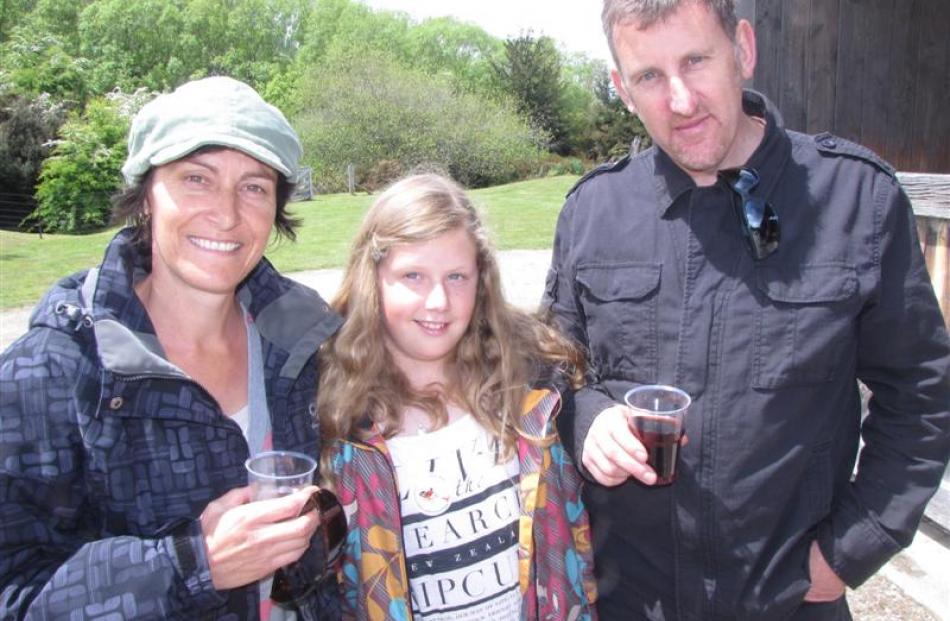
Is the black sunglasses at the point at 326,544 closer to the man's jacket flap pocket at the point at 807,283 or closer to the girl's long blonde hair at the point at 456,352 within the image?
the girl's long blonde hair at the point at 456,352

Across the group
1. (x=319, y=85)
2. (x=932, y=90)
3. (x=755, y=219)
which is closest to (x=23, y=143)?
(x=319, y=85)

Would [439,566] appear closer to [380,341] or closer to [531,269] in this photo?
[380,341]

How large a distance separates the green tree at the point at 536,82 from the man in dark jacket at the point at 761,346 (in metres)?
45.9

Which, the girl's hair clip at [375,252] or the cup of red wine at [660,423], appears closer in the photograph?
the cup of red wine at [660,423]

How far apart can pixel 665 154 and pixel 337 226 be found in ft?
57.7

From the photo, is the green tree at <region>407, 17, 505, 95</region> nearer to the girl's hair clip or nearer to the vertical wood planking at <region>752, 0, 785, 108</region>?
the vertical wood planking at <region>752, 0, 785, 108</region>

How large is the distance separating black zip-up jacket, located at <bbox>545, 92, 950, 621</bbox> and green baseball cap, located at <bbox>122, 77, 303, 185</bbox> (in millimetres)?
1082

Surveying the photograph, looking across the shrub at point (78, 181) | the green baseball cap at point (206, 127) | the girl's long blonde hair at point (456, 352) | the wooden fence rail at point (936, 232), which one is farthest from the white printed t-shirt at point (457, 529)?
the shrub at point (78, 181)

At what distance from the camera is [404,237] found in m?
2.58

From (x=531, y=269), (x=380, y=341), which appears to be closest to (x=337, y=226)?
(x=531, y=269)

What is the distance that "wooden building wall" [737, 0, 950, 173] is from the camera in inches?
189

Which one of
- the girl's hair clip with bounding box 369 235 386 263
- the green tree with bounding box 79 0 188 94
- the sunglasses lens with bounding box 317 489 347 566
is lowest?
the sunglasses lens with bounding box 317 489 347 566

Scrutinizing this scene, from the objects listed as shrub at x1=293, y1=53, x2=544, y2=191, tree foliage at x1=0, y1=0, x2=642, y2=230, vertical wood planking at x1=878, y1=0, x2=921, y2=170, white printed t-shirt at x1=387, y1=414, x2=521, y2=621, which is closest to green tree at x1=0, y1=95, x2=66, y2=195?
tree foliage at x1=0, y1=0, x2=642, y2=230

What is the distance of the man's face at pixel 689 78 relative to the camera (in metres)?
2.11
